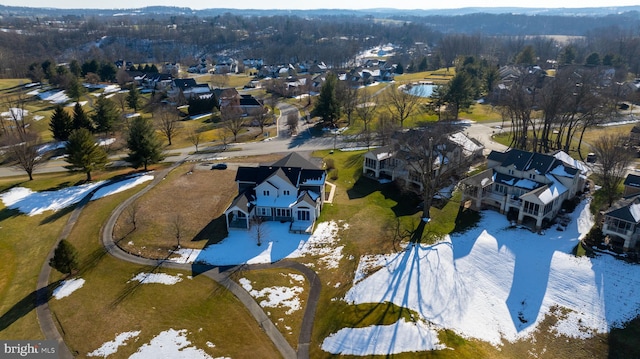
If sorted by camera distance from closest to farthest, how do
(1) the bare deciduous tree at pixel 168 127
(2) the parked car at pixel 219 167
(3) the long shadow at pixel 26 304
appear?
(3) the long shadow at pixel 26 304
(2) the parked car at pixel 219 167
(1) the bare deciduous tree at pixel 168 127

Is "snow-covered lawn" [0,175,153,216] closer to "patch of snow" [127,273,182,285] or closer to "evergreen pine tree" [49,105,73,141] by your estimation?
"patch of snow" [127,273,182,285]

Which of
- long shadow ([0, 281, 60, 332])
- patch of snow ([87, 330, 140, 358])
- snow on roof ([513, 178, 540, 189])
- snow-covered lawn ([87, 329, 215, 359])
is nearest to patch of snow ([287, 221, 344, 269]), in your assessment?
snow-covered lawn ([87, 329, 215, 359])

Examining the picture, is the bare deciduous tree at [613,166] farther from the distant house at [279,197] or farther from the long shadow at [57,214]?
the long shadow at [57,214]

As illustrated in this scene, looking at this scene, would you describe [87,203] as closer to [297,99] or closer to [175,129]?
[175,129]

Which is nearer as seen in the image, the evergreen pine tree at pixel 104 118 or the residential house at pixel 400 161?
the residential house at pixel 400 161

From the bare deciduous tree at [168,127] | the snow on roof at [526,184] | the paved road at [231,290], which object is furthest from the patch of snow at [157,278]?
the bare deciduous tree at [168,127]
